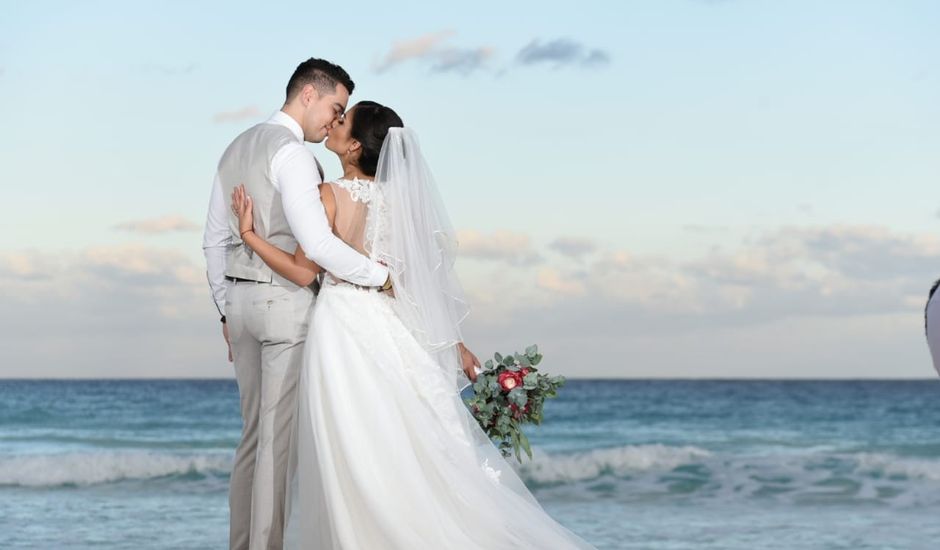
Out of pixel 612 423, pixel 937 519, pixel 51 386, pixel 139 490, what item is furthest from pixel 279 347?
pixel 51 386

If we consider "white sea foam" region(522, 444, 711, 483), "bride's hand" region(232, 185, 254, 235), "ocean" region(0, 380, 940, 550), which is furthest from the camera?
"white sea foam" region(522, 444, 711, 483)

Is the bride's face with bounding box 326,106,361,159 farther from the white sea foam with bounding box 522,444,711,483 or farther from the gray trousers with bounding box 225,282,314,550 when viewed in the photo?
the white sea foam with bounding box 522,444,711,483

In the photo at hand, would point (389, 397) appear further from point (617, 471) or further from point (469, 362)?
point (617, 471)

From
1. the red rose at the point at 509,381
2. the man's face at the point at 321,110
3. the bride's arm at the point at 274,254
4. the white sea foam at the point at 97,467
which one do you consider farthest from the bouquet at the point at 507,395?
the white sea foam at the point at 97,467

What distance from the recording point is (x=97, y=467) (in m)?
14.4

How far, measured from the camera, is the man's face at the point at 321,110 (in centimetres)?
450

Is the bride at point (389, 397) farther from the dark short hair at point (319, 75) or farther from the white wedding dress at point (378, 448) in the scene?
the dark short hair at point (319, 75)

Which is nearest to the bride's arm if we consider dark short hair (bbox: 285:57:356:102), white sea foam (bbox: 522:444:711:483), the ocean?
dark short hair (bbox: 285:57:356:102)

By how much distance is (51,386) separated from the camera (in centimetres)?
2989

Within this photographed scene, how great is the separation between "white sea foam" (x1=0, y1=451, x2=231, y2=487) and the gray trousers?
918 centimetres

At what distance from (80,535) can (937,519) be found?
6636mm

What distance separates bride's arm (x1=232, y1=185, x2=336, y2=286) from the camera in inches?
171

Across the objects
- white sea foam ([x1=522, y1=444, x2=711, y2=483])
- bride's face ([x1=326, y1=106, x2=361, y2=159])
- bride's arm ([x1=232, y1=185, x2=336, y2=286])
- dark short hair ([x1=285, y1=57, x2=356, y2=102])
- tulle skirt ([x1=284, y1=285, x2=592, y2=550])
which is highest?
dark short hair ([x1=285, y1=57, x2=356, y2=102])

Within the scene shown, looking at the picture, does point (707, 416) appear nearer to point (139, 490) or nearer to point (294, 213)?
point (139, 490)
